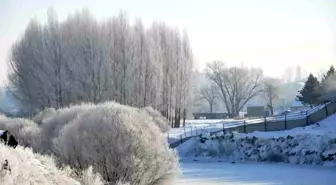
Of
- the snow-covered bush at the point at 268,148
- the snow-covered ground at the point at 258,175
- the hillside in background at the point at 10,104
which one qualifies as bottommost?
the snow-covered ground at the point at 258,175

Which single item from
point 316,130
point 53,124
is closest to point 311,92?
point 316,130

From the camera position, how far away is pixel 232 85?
307 feet

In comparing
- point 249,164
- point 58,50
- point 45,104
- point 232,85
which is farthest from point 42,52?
point 232,85

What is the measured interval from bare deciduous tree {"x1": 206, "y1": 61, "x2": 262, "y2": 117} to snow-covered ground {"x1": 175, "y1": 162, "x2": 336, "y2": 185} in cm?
6141

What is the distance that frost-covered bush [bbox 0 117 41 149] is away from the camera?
949 inches

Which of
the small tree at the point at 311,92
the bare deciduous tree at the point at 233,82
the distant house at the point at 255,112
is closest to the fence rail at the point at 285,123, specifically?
the small tree at the point at 311,92

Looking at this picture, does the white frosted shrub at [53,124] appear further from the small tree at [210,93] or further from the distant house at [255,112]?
the small tree at [210,93]

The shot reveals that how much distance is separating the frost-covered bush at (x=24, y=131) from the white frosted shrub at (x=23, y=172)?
13.1 meters

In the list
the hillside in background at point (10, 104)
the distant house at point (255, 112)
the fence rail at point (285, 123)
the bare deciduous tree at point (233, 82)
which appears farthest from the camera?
the bare deciduous tree at point (233, 82)

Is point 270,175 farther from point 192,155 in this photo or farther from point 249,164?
point 192,155

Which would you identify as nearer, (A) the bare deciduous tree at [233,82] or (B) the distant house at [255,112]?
(B) the distant house at [255,112]

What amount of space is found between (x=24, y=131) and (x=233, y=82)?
227ft

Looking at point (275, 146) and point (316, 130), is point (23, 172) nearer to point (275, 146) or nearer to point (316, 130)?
point (275, 146)

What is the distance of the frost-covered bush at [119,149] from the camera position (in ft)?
53.1
